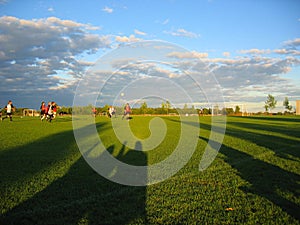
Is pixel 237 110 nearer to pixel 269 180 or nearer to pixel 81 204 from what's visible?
pixel 269 180

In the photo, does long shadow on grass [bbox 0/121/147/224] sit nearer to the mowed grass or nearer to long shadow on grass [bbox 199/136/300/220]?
the mowed grass

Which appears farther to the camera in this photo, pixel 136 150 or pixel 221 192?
pixel 136 150

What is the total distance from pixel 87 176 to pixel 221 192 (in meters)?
2.90

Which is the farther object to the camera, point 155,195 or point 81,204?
point 155,195

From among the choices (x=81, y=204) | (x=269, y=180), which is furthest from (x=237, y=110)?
(x=81, y=204)

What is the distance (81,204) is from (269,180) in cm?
379

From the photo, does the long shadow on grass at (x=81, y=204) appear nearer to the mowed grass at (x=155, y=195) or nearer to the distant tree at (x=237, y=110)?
the mowed grass at (x=155, y=195)

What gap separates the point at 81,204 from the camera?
4336mm

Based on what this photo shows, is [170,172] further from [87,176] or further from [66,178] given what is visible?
[66,178]

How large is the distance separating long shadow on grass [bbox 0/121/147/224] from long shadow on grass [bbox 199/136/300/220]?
1923 mm

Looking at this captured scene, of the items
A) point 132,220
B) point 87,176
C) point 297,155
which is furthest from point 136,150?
point 132,220

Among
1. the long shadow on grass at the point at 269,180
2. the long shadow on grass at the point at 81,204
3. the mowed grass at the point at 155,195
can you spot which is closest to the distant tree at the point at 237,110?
the long shadow on grass at the point at 269,180

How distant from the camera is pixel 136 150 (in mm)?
10047

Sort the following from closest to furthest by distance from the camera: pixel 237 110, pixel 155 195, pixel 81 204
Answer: pixel 81 204 < pixel 155 195 < pixel 237 110
